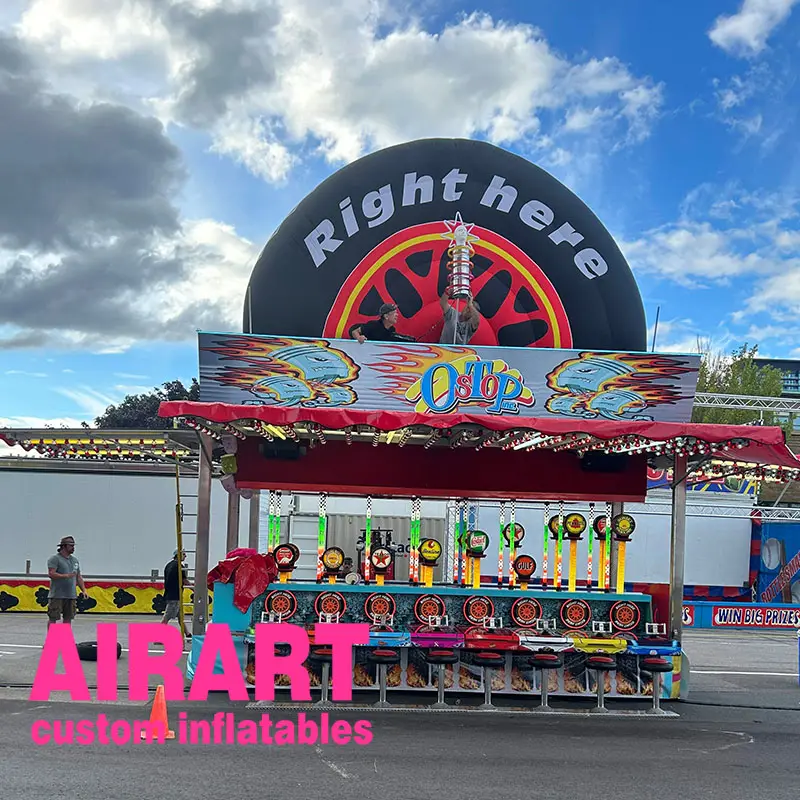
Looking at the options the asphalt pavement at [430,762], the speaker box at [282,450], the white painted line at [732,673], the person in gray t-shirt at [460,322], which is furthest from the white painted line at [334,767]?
the white painted line at [732,673]

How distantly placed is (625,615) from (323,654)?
3.95m

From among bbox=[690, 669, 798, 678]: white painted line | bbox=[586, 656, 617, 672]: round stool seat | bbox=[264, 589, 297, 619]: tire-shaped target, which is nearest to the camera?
bbox=[586, 656, 617, 672]: round stool seat

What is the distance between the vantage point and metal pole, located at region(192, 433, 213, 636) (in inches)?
457

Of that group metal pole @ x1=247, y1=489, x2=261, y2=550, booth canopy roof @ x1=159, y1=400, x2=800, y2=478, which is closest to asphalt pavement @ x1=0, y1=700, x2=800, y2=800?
booth canopy roof @ x1=159, y1=400, x2=800, y2=478

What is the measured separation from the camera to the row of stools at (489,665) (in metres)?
10.7

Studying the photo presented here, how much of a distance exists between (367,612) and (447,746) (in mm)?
3036

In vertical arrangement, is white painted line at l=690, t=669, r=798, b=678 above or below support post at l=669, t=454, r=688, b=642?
below

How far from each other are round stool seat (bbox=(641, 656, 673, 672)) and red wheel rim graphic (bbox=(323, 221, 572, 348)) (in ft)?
15.2

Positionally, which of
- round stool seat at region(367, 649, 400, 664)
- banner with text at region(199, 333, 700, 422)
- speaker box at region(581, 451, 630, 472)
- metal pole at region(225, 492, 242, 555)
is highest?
banner with text at region(199, 333, 700, 422)

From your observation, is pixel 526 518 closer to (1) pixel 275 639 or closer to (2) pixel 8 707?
(1) pixel 275 639

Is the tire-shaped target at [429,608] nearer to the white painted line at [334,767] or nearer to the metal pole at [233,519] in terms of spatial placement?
the white painted line at [334,767]

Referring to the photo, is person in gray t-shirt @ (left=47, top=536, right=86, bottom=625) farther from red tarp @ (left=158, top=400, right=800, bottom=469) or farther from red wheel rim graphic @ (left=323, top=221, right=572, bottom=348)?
red wheel rim graphic @ (left=323, top=221, right=572, bottom=348)
